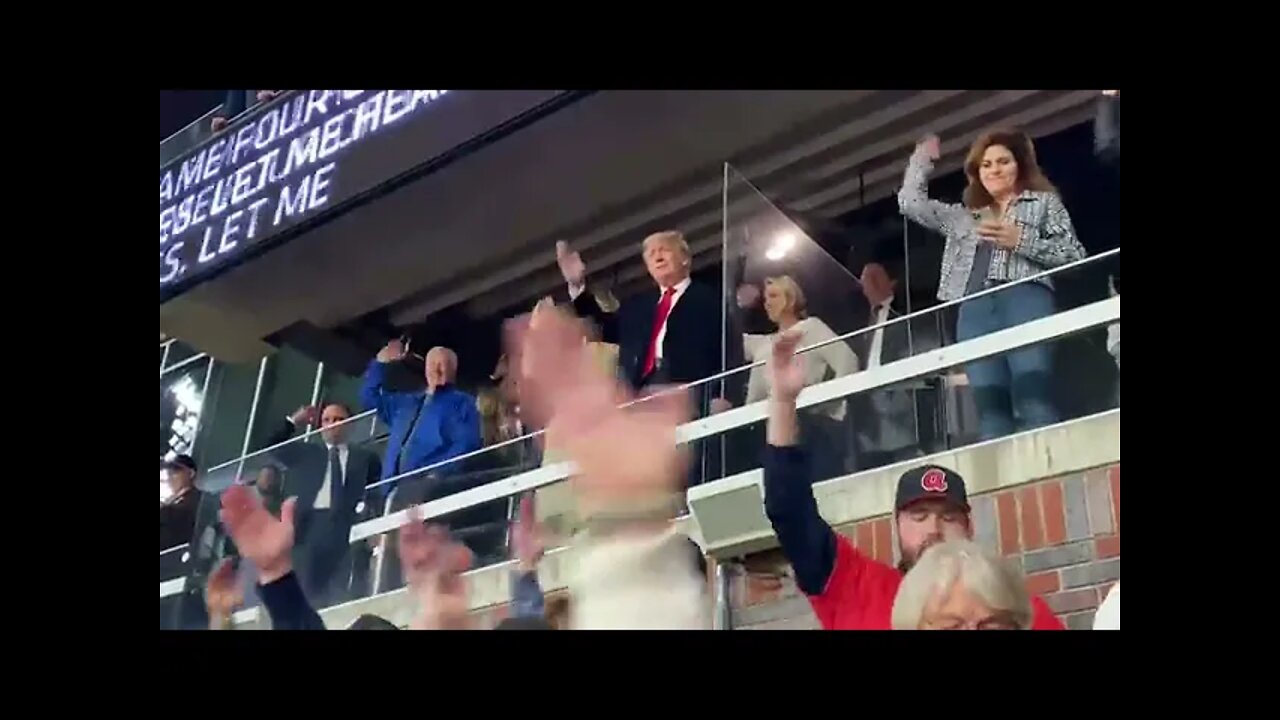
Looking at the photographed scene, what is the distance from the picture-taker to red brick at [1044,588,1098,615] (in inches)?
105

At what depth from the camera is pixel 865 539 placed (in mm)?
2803

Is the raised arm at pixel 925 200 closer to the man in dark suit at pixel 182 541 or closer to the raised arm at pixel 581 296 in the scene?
the raised arm at pixel 581 296

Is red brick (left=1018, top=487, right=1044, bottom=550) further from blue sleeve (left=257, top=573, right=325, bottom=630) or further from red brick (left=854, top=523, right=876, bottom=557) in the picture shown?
blue sleeve (left=257, top=573, right=325, bottom=630)

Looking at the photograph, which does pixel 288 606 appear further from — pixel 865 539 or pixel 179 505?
pixel 865 539

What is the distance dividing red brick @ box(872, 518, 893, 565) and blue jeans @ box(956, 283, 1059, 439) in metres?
0.23

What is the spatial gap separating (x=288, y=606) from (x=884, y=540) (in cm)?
115

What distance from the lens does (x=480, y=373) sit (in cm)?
320

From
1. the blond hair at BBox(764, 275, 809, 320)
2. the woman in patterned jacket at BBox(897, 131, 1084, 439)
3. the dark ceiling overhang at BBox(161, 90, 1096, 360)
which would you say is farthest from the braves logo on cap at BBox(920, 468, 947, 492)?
the dark ceiling overhang at BBox(161, 90, 1096, 360)

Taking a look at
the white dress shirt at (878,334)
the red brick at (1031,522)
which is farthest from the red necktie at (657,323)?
the red brick at (1031,522)

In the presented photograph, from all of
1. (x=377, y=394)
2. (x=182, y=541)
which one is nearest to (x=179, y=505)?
(x=182, y=541)
